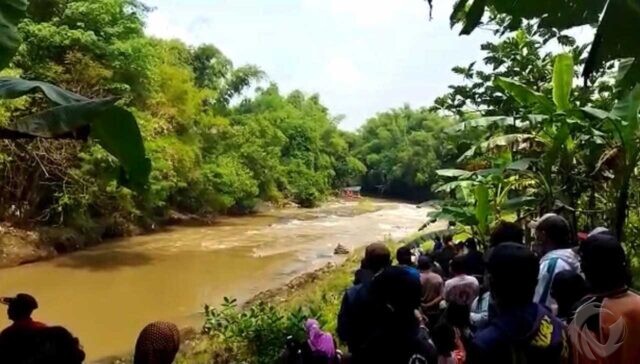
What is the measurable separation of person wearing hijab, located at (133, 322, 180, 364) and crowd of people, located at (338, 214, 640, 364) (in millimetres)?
674

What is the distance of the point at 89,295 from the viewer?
43.7 feet

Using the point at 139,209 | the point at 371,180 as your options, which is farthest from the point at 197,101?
the point at 371,180

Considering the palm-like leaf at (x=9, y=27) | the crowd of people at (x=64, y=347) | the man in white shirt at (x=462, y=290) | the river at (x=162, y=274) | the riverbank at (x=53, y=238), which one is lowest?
the river at (x=162, y=274)

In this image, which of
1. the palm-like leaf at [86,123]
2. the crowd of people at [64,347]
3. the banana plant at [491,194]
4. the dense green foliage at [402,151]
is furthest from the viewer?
the dense green foliage at [402,151]

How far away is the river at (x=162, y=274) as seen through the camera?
1147 centimetres

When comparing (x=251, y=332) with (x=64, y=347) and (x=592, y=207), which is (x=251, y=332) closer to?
(x=592, y=207)

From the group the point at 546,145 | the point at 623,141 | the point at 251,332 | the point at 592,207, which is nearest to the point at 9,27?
the point at 623,141

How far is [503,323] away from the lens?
76.5 inches

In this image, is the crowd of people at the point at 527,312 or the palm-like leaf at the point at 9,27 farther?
the crowd of people at the point at 527,312

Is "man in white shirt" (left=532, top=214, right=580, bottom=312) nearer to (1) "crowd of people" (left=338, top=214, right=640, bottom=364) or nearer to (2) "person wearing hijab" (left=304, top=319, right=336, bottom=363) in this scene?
(1) "crowd of people" (left=338, top=214, right=640, bottom=364)

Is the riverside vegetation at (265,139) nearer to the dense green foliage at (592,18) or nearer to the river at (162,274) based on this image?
the dense green foliage at (592,18)

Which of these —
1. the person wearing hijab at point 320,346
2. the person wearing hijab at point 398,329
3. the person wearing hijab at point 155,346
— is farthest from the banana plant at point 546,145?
the person wearing hijab at point 155,346

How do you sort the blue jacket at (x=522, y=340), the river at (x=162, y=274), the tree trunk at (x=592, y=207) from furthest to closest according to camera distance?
1. the river at (x=162, y=274)
2. the tree trunk at (x=592, y=207)
3. the blue jacket at (x=522, y=340)

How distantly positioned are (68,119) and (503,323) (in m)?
1.33
